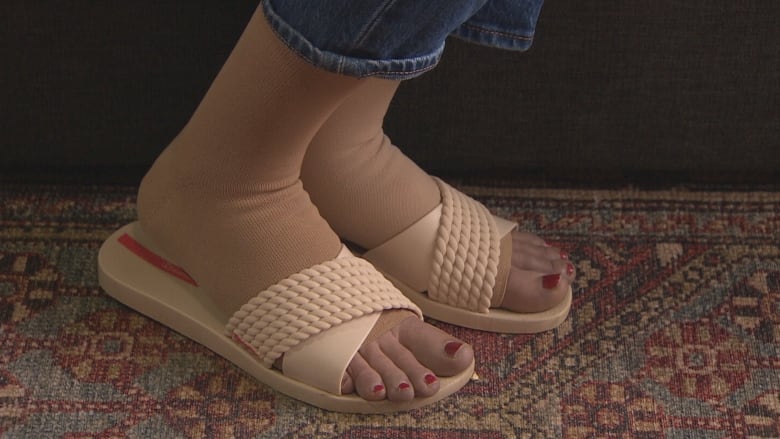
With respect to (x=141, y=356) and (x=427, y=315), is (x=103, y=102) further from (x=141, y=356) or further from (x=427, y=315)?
(x=427, y=315)

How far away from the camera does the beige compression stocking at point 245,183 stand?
79cm

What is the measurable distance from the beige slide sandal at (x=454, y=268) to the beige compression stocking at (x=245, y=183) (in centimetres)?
9

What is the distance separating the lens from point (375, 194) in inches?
39.0

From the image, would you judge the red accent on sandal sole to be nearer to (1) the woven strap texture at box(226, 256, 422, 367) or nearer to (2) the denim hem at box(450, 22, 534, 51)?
(1) the woven strap texture at box(226, 256, 422, 367)

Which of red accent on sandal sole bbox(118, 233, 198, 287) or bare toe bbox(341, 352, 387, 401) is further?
red accent on sandal sole bbox(118, 233, 198, 287)

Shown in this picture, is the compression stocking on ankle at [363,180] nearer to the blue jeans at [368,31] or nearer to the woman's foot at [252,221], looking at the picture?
the woman's foot at [252,221]

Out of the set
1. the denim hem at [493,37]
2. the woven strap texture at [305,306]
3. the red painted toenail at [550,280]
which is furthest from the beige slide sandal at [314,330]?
the denim hem at [493,37]

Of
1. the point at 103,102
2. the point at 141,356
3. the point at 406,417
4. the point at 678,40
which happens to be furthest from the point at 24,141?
the point at 678,40

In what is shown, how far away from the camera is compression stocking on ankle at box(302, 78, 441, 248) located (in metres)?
0.97

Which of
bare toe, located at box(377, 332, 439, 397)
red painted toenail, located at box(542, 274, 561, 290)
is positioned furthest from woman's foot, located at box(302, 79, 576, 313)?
bare toe, located at box(377, 332, 439, 397)

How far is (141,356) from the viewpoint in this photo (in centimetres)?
97

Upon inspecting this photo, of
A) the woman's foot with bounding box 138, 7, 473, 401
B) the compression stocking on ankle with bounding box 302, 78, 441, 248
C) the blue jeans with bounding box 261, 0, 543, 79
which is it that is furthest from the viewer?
the compression stocking on ankle with bounding box 302, 78, 441, 248

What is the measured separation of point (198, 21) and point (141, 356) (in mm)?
Result: 363

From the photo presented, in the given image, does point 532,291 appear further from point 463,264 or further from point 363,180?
point 363,180
